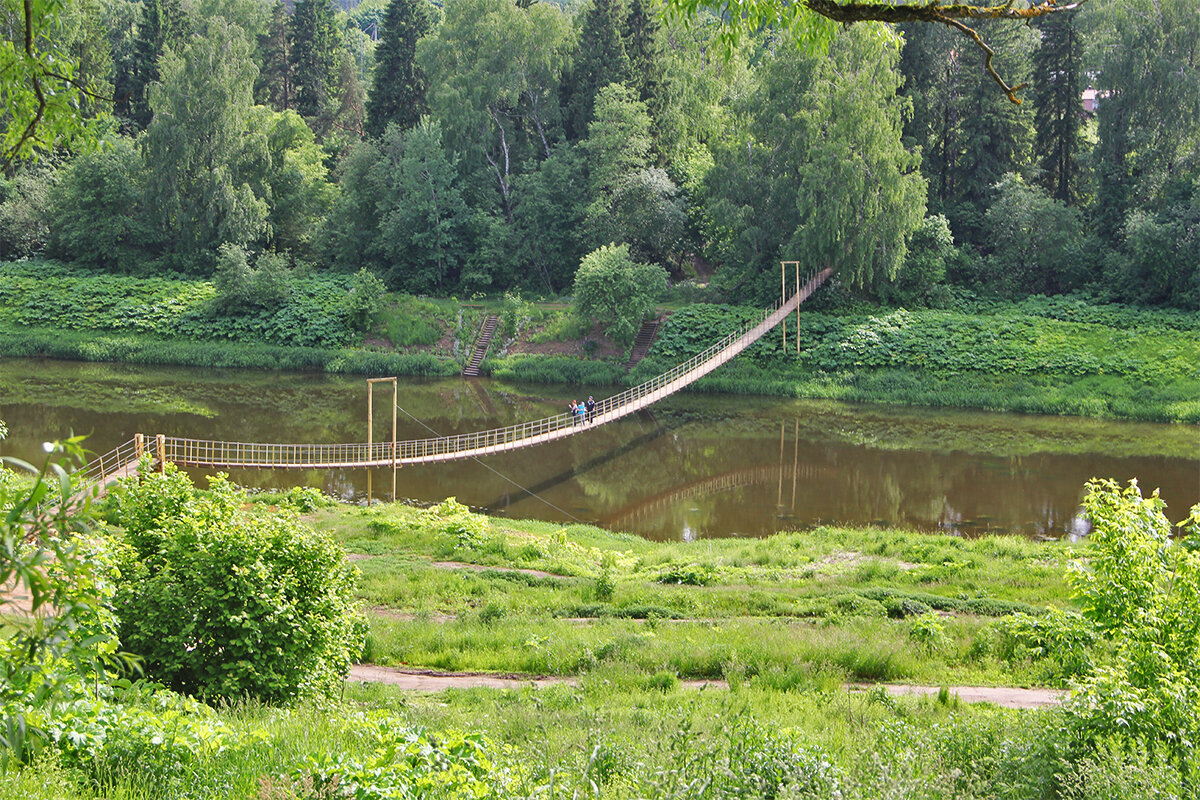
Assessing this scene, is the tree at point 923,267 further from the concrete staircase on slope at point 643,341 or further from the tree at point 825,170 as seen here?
the concrete staircase on slope at point 643,341

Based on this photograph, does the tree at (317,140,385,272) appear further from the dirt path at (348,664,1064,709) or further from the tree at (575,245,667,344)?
the dirt path at (348,664,1064,709)

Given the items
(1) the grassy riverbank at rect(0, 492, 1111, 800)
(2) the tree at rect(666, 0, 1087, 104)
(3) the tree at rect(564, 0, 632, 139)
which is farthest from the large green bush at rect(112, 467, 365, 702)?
(3) the tree at rect(564, 0, 632, 139)

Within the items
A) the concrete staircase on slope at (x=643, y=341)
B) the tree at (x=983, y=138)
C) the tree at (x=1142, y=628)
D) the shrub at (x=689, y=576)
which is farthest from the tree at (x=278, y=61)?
the tree at (x=1142, y=628)

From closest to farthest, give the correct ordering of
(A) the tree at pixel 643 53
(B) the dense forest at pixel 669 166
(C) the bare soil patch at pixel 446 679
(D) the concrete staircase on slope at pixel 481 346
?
(C) the bare soil patch at pixel 446 679 < (B) the dense forest at pixel 669 166 < (D) the concrete staircase on slope at pixel 481 346 < (A) the tree at pixel 643 53

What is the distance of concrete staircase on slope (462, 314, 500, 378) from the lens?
36625 millimetres

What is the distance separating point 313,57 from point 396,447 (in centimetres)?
4071

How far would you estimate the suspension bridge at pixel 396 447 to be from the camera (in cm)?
2052

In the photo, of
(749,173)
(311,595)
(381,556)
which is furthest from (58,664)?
(749,173)

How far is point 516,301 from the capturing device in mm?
39031

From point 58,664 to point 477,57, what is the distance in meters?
42.6

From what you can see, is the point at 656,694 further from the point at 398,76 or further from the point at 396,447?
the point at 398,76

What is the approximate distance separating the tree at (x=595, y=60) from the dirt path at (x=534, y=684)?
3599 centimetres

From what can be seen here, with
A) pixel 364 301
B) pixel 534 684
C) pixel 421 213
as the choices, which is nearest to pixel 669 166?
pixel 421 213

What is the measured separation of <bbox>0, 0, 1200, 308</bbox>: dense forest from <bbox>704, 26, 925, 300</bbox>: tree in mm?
94
